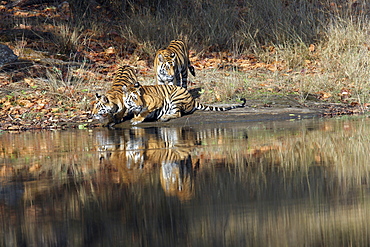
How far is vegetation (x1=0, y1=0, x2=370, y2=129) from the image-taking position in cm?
1383

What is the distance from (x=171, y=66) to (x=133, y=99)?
1.82 metres

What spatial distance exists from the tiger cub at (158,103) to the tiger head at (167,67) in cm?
78

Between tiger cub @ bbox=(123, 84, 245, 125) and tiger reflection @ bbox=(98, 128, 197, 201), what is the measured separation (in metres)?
1.37

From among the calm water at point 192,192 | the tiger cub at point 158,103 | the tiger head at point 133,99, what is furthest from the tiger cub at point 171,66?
the calm water at point 192,192

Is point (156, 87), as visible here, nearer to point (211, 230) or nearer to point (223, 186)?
point (223, 186)

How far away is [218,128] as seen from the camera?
35.4ft

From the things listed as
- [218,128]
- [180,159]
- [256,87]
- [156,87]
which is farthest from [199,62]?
[180,159]

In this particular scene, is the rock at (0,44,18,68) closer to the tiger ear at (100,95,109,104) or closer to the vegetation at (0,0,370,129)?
the vegetation at (0,0,370,129)

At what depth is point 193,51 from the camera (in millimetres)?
19469

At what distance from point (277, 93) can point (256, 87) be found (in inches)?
29.8

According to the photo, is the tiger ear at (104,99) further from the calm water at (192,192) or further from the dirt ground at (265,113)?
the calm water at (192,192)

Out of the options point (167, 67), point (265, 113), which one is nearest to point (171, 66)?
point (167, 67)

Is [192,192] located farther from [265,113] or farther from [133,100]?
[265,113]

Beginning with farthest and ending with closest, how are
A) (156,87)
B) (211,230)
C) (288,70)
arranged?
(288,70)
(156,87)
(211,230)
